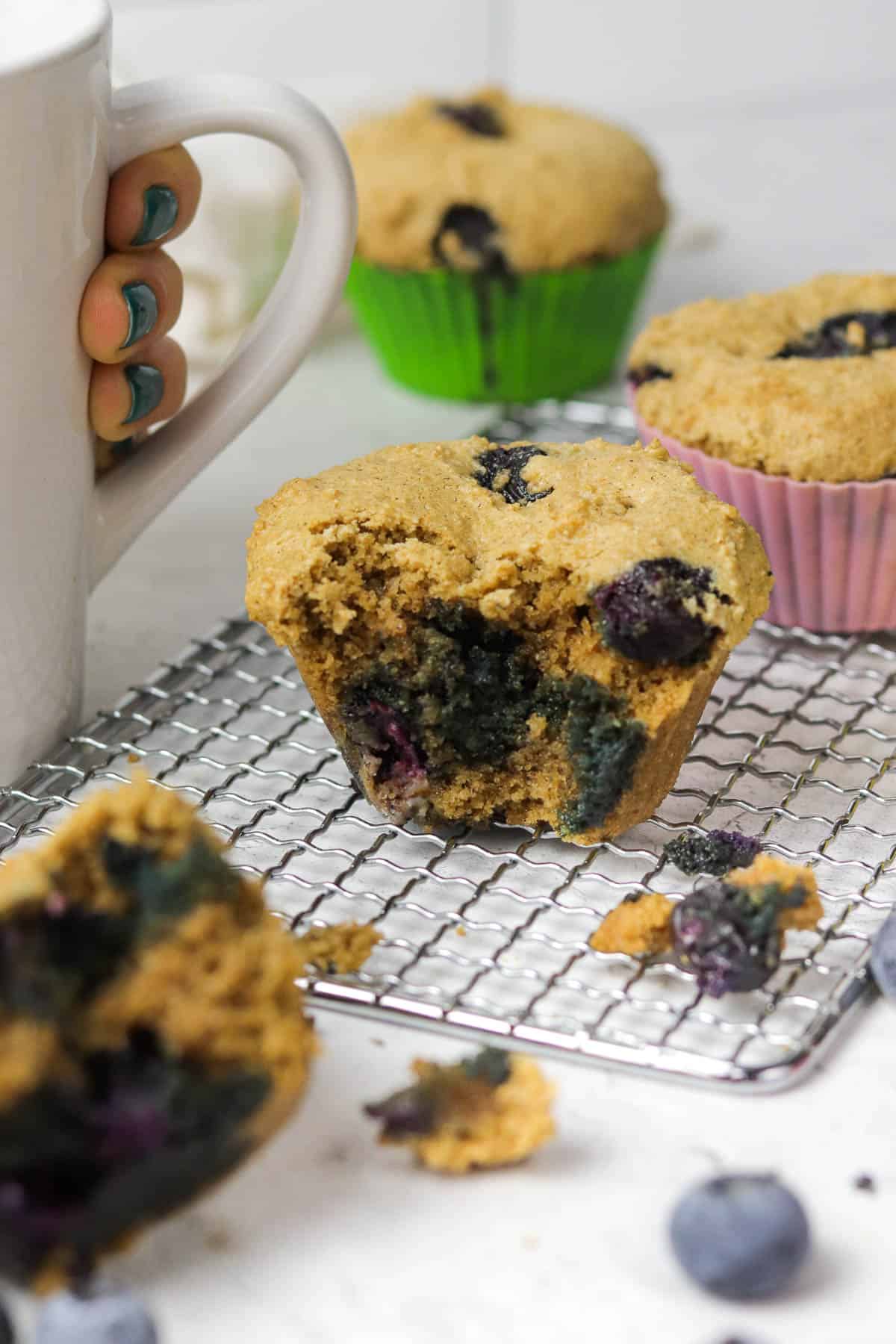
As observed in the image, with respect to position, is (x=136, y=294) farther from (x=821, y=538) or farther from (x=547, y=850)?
(x=821, y=538)

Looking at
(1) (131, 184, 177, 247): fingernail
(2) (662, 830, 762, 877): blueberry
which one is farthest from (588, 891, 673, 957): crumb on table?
(1) (131, 184, 177, 247): fingernail

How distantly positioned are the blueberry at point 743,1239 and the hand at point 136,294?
873 mm

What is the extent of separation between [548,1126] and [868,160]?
2.62 m

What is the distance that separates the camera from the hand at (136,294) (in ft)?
4.59

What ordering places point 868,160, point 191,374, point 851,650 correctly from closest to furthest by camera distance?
point 851,650, point 191,374, point 868,160

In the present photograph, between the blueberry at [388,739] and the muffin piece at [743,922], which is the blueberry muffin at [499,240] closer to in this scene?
the blueberry at [388,739]

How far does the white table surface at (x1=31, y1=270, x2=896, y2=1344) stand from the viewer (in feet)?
3.28

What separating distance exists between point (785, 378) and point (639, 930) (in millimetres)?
738

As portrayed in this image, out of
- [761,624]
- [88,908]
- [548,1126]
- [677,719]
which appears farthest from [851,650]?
[88,908]

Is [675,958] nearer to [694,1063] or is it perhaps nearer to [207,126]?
[694,1063]

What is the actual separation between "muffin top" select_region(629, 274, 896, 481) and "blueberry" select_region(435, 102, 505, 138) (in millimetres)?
570

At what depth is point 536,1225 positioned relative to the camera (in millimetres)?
1065

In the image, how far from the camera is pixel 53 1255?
956 millimetres

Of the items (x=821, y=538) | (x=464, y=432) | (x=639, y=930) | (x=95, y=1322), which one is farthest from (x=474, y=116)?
(x=95, y=1322)
